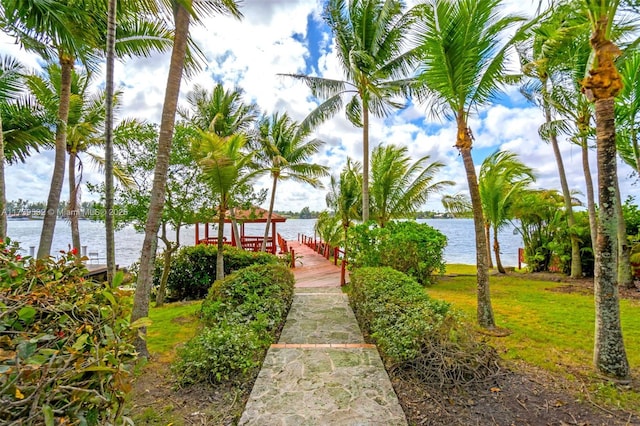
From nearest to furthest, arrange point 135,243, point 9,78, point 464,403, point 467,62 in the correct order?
point 464,403
point 467,62
point 9,78
point 135,243

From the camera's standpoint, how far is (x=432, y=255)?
9250 millimetres

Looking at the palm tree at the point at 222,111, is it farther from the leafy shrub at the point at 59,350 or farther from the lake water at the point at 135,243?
the leafy shrub at the point at 59,350

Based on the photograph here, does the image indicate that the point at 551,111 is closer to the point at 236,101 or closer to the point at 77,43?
the point at 77,43

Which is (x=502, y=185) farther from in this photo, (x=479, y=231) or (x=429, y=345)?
(x=429, y=345)

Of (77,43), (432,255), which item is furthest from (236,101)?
(432,255)

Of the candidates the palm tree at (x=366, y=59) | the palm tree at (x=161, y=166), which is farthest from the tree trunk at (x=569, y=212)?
the palm tree at (x=161, y=166)

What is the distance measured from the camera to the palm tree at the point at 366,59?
9.57 metres

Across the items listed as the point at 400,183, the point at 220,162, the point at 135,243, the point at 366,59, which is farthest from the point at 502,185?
the point at 135,243

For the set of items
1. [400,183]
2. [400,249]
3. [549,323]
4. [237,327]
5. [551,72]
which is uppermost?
[551,72]

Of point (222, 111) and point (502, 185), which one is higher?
point (222, 111)

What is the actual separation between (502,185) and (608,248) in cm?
803

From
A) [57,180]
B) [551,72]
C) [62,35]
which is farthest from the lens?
[551,72]

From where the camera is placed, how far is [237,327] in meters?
4.34

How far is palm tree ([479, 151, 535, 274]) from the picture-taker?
10797 mm
